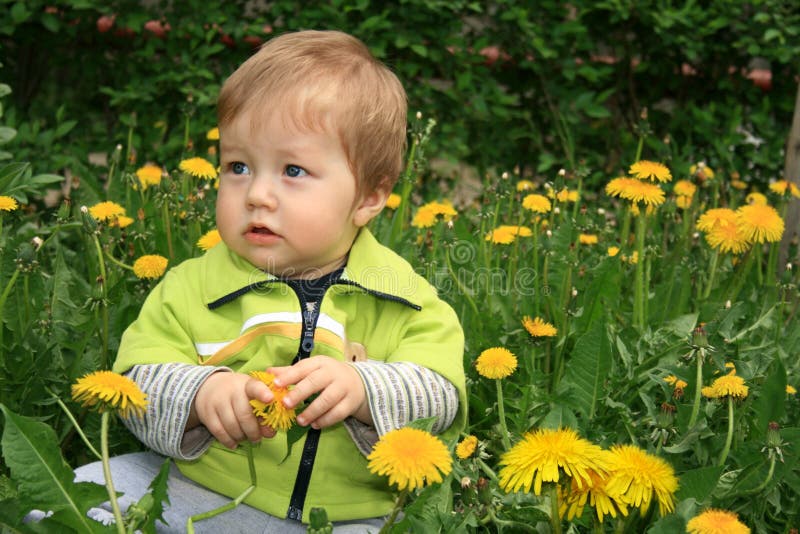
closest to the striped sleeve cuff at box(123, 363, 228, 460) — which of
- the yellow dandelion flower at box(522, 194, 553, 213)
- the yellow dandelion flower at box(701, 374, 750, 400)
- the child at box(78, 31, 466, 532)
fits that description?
the child at box(78, 31, 466, 532)

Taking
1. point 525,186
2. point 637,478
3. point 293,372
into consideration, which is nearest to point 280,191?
point 293,372

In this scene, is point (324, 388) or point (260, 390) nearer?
point (260, 390)

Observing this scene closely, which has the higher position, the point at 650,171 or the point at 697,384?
the point at 650,171

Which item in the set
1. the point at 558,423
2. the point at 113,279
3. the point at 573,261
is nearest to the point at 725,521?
the point at 558,423

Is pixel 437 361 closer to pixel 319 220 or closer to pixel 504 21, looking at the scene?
pixel 319 220

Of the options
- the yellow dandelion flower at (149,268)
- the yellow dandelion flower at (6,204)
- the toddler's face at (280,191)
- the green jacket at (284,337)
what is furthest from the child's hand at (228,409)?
the yellow dandelion flower at (6,204)

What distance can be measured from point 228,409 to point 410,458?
374mm

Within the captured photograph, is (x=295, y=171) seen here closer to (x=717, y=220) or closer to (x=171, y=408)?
(x=171, y=408)

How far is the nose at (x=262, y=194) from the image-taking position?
5.33ft

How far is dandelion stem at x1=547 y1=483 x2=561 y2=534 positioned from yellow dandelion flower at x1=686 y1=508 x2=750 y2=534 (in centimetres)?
19

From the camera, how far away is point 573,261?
247cm

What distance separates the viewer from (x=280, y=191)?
1646 mm

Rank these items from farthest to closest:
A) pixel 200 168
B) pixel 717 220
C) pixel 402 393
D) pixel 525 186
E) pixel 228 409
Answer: pixel 525 186, pixel 200 168, pixel 717 220, pixel 402 393, pixel 228 409

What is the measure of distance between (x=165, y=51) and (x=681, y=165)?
7.08ft
